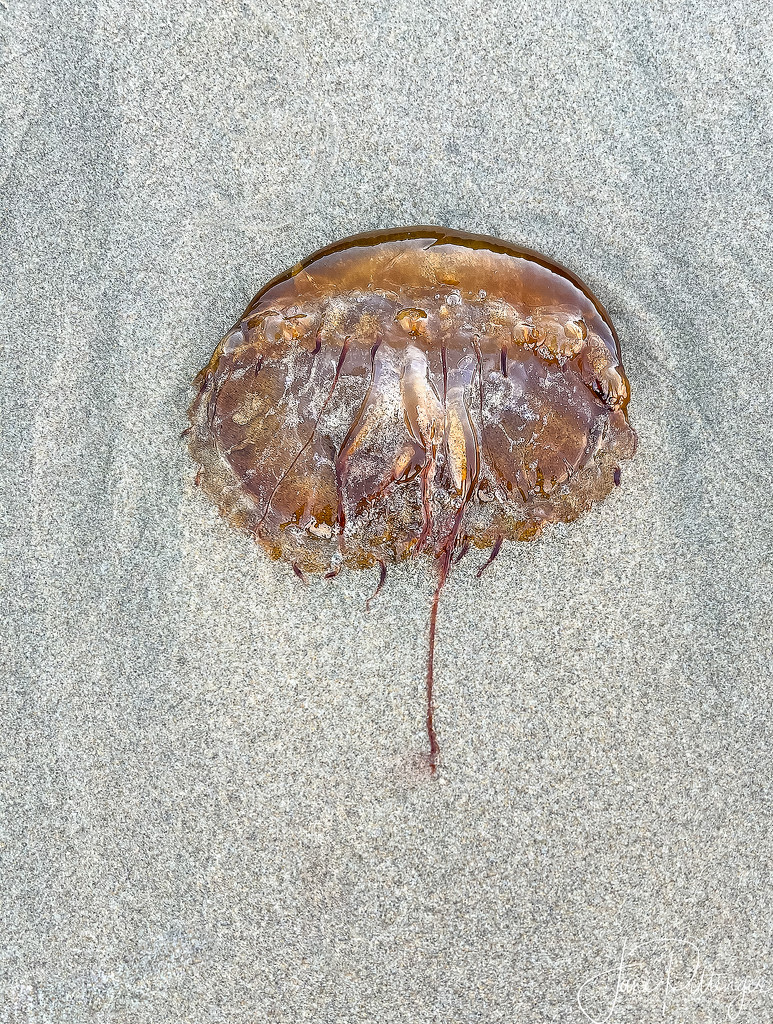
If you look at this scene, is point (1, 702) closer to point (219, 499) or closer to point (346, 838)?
point (219, 499)

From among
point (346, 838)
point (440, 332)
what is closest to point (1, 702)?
point (346, 838)

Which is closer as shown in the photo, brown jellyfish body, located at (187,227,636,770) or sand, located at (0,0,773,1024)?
brown jellyfish body, located at (187,227,636,770)

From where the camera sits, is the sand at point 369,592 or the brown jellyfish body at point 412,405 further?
the sand at point 369,592

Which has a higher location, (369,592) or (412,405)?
(412,405)

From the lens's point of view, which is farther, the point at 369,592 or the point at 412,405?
the point at 369,592
